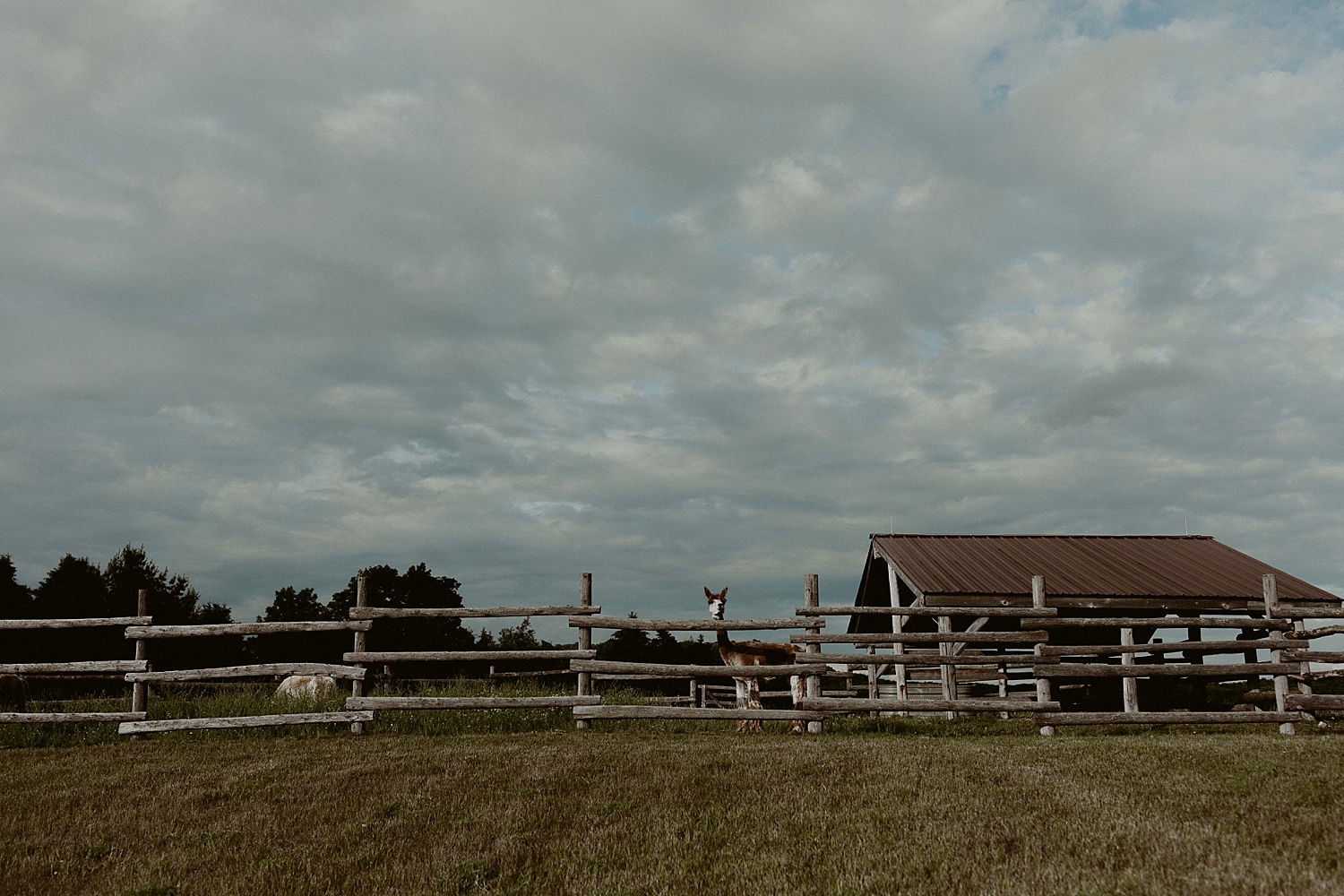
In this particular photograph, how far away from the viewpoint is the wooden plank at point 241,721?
14273 mm

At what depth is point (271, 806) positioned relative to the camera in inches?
345

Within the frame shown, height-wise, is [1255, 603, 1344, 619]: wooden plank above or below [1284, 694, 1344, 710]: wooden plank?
above

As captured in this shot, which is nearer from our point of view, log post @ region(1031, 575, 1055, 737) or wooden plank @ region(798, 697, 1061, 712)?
log post @ region(1031, 575, 1055, 737)

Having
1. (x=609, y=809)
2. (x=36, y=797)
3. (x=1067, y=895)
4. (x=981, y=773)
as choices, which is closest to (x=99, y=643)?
(x=36, y=797)

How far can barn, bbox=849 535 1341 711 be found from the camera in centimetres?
Answer: 2084

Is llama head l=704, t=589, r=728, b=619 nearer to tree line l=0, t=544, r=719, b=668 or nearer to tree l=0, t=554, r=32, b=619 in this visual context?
tree line l=0, t=544, r=719, b=668

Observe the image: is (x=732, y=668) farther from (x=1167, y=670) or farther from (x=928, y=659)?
(x=1167, y=670)

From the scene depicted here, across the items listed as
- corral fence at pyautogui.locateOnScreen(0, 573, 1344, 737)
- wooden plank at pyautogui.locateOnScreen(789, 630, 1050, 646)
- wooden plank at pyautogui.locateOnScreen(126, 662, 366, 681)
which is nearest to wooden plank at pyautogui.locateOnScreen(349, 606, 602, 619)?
corral fence at pyautogui.locateOnScreen(0, 573, 1344, 737)

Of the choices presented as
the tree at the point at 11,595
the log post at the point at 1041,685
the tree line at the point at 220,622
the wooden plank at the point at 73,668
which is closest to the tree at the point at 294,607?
the tree line at the point at 220,622

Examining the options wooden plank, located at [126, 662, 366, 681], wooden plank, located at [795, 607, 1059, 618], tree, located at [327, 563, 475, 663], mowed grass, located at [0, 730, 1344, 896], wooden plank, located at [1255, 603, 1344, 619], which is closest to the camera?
mowed grass, located at [0, 730, 1344, 896]

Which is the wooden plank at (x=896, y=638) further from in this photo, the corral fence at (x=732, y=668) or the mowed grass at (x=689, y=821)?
the mowed grass at (x=689, y=821)

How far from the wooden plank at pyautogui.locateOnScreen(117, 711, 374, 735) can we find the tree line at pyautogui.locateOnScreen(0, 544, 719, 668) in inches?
497

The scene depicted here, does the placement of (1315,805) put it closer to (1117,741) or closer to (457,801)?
(1117,741)

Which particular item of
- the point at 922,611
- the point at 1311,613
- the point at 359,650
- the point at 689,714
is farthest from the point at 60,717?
the point at 1311,613
